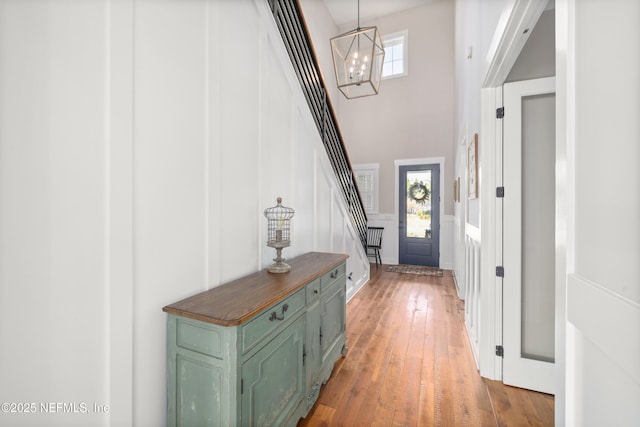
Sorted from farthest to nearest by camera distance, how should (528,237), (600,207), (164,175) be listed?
(528,237) → (164,175) → (600,207)

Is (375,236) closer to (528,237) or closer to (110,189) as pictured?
(528,237)

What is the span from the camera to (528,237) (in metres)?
2.06

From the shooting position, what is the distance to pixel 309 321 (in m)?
1.81

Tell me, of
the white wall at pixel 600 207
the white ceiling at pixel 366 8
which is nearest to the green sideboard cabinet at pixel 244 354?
the white wall at pixel 600 207

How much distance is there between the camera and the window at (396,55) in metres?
6.55

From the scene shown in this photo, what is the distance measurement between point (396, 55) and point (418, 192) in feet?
11.2

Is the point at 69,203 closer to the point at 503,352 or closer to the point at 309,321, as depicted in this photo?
the point at 309,321

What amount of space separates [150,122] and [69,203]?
0.49 meters

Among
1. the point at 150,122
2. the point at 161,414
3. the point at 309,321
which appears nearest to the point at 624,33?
the point at 150,122

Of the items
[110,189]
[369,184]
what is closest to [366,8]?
[369,184]

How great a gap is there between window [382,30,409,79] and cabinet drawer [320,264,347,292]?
5890 millimetres

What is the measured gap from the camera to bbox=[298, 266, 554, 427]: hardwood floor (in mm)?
1765

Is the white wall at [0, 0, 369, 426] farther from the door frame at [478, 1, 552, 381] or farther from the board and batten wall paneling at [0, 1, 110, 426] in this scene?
the door frame at [478, 1, 552, 381]

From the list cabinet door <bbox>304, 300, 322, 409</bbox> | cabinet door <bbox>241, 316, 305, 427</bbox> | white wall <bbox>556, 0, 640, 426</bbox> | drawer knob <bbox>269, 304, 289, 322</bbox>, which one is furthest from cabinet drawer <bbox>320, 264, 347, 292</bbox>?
white wall <bbox>556, 0, 640, 426</bbox>
